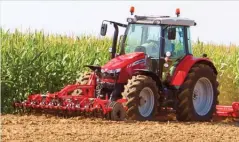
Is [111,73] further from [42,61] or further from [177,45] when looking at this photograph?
[42,61]

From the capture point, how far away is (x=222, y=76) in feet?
65.1

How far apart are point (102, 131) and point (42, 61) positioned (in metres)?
5.13

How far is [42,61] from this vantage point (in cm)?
1577

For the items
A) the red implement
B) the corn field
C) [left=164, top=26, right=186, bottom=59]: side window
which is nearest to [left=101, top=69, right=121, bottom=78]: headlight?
[left=164, top=26, right=186, bottom=59]: side window

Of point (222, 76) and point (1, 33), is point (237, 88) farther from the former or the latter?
point (1, 33)

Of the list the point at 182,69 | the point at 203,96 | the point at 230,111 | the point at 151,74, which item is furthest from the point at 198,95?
the point at 151,74

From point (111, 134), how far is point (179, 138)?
104cm

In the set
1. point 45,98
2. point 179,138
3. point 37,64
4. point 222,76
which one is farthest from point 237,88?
point 179,138

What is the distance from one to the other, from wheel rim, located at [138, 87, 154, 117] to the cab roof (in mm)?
1379

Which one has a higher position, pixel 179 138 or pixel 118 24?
pixel 118 24

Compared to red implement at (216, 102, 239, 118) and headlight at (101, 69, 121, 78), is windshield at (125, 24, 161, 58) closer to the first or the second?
headlight at (101, 69, 121, 78)

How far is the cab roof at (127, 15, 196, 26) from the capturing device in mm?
13516

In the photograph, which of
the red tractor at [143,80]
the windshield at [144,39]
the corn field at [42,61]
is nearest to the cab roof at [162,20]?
the red tractor at [143,80]

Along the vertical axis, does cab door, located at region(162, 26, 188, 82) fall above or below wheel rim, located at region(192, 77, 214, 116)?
above
